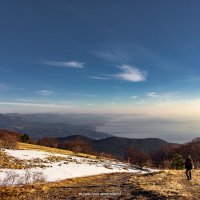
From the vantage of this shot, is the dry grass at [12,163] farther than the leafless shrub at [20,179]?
Yes

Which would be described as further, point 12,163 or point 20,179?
point 12,163

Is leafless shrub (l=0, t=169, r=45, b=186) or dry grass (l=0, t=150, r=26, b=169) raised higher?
dry grass (l=0, t=150, r=26, b=169)

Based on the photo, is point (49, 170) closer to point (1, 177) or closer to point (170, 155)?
point (1, 177)

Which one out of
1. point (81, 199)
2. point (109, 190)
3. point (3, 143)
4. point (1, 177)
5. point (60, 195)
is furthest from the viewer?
point (3, 143)

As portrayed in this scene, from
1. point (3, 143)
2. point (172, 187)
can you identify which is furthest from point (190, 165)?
point (3, 143)

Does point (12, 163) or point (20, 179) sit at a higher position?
point (12, 163)

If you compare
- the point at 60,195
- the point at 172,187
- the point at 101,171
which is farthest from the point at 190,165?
the point at 101,171

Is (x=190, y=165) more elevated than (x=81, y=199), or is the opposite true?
(x=190, y=165)

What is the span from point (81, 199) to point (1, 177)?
11732mm

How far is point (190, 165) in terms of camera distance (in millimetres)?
29953

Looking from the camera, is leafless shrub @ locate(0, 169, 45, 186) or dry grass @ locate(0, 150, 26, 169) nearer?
leafless shrub @ locate(0, 169, 45, 186)

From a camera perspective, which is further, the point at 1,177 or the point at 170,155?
the point at 170,155

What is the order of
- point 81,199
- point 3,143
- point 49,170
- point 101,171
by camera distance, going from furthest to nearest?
1. point 3,143
2. point 101,171
3. point 49,170
4. point 81,199

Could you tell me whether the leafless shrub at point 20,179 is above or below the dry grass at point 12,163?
below
